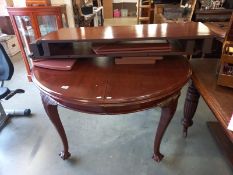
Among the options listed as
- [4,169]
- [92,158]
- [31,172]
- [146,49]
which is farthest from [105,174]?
[146,49]

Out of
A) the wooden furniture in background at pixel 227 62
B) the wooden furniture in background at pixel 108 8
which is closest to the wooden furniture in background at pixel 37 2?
the wooden furniture in background at pixel 227 62

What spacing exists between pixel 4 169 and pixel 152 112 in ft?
4.45

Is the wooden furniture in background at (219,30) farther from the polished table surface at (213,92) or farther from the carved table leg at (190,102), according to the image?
the carved table leg at (190,102)

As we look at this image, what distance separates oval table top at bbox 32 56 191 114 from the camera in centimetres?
80

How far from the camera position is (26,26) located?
219 centimetres

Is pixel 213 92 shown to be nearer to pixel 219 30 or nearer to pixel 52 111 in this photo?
pixel 52 111

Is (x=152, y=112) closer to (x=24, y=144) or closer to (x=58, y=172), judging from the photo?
(x=58, y=172)

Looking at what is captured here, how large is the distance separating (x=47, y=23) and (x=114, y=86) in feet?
5.42

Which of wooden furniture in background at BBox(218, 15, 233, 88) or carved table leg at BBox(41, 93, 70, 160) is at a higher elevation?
wooden furniture in background at BBox(218, 15, 233, 88)

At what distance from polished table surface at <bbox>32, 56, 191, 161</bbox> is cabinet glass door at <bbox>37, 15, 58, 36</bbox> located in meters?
1.19

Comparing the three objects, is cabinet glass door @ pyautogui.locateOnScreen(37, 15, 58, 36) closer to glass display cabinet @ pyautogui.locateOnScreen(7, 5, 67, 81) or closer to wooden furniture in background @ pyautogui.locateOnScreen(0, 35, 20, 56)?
glass display cabinet @ pyautogui.locateOnScreen(7, 5, 67, 81)

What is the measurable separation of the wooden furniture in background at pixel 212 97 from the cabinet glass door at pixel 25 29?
186 cm

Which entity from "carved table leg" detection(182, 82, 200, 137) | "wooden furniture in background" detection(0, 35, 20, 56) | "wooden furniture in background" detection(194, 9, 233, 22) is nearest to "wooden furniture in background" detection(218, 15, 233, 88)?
"carved table leg" detection(182, 82, 200, 137)

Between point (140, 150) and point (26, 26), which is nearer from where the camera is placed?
point (140, 150)
